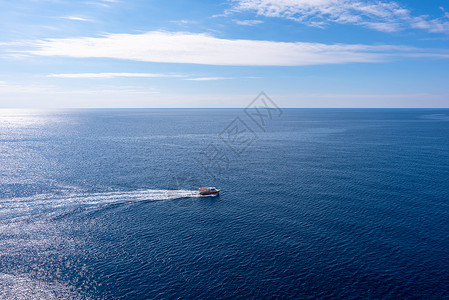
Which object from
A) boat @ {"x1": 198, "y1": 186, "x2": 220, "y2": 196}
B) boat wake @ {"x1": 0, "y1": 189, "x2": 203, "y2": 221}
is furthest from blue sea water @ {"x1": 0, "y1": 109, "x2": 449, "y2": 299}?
boat @ {"x1": 198, "y1": 186, "x2": 220, "y2": 196}

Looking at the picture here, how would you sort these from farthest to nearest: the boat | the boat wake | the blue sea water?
the boat → the boat wake → the blue sea water

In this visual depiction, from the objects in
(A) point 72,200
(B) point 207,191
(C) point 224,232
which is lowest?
(C) point 224,232

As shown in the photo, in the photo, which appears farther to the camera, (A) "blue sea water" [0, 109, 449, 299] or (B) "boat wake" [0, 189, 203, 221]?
(B) "boat wake" [0, 189, 203, 221]

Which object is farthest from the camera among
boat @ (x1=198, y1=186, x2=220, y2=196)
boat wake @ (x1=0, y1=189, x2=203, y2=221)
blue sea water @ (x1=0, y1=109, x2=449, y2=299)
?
boat @ (x1=198, y1=186, x2=220, y2=196)

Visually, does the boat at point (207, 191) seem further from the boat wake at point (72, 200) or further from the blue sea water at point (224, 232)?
the blue sea water at point (224, 232)

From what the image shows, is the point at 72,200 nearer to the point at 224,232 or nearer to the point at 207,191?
the point at 207,191

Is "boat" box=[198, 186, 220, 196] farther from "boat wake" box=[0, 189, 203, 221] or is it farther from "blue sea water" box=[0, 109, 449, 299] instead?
"blue sea water" box=[0, 109, 449, 299]

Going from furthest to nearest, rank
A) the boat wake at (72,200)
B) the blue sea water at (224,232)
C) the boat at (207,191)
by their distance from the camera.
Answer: the boat at (207,191) → the boat wake at (72,200) → the blue sea water at (224,232)

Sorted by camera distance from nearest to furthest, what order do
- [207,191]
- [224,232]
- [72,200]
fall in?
[224,232] → [72,200] → [207,191]

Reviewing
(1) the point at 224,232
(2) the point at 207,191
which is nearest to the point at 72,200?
(2) the point at 207,191

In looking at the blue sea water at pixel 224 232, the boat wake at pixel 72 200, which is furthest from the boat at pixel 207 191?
the blue sea water at pixel 224 232

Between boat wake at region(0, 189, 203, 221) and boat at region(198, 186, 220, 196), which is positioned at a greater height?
boat at region(198, 186, 220, 196)
